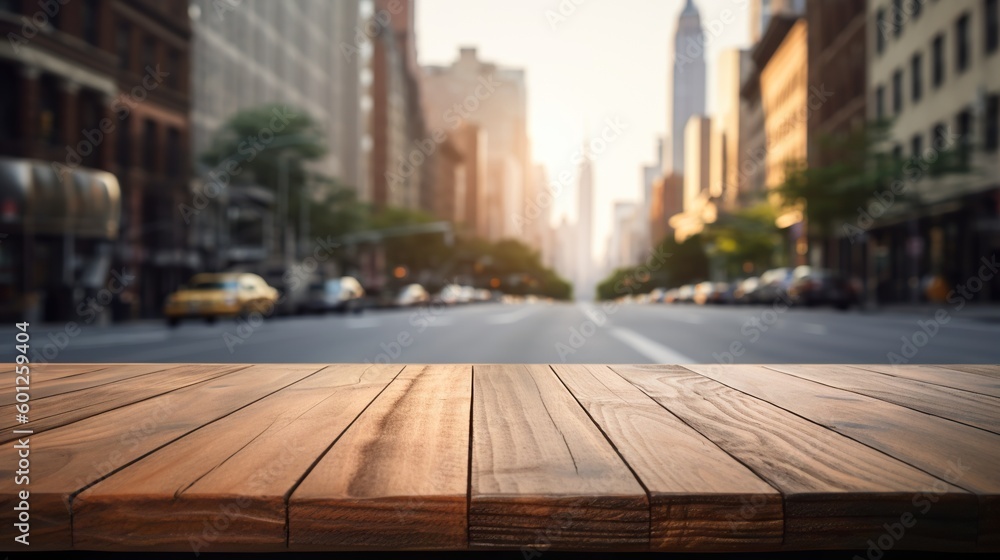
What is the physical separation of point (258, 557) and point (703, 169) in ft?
476

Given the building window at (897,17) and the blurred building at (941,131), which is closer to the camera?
the blurred building at (941,131)

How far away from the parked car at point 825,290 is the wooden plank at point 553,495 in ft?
110

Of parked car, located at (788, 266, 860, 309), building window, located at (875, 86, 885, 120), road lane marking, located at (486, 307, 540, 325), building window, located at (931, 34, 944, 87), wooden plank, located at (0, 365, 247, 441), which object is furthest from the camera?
building window, located at (875, 86, 885, 120)

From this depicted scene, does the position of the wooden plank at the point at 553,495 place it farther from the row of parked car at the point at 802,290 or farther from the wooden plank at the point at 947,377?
the row of parked car at the point at 802,290

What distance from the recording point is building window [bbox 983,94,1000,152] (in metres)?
30.3

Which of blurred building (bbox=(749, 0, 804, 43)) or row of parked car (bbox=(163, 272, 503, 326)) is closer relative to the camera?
row of parked car (bbox=(163, 272, 503, 326))

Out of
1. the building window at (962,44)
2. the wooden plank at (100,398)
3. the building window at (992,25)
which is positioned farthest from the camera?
the building window at (962,44)

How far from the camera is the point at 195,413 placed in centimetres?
240

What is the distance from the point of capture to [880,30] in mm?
44250

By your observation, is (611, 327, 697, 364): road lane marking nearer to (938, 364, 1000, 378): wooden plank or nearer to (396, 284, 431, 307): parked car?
(938, 364, 1000, 378): wooden plank

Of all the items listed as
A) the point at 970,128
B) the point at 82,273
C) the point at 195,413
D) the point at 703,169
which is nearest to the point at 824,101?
the point at 970,128

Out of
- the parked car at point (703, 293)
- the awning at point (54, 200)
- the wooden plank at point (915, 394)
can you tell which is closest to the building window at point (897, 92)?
the parked car at point (703, 293)

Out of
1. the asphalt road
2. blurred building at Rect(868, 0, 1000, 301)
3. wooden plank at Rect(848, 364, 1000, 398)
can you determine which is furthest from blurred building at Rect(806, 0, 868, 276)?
wooden plank at Rect(848, 364, 1000, 398)

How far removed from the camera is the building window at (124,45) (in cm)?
4162
